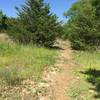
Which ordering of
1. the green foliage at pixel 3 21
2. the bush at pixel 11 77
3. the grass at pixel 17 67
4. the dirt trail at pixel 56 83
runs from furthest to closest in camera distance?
1. the green foliage at pixel 3 21
2. the grass at pixel 17 67
3. the bush at pixel 11 77
4. the dirt trail at pixel 56 83

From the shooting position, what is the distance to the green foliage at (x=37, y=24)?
2423 centimetres

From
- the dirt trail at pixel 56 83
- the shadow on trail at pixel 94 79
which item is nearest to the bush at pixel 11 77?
the dirt trail at pixel 56 83

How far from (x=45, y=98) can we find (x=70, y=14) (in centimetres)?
3635

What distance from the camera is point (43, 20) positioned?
79.7 feet

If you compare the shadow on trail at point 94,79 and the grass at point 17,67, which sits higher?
the grass at point 17,67

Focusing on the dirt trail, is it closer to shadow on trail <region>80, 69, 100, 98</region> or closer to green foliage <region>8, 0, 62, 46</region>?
shadow on trail <region>80, 69, 100, 98</region>

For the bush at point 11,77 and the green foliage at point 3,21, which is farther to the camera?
the green foliage at point 3,21

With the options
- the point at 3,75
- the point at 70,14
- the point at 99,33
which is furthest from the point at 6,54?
the point at 70,14

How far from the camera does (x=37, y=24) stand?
24.6 m

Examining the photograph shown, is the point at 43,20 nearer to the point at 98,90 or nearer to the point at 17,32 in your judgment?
the point at 17,32

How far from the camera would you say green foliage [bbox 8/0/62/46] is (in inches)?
954

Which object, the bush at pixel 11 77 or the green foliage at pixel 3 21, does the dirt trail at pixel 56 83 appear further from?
the green foliage at pixel 3 21

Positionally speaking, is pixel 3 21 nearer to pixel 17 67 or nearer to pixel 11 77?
pixel 17 67

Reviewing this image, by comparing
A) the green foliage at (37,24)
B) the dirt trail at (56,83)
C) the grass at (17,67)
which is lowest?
the dirt trail at (56,83)
